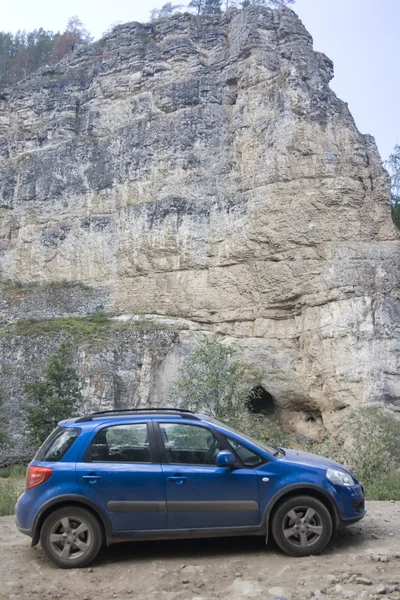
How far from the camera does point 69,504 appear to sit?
230 inches

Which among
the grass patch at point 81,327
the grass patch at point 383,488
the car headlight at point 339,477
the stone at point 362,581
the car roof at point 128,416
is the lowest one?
the grass patch at point 383,488

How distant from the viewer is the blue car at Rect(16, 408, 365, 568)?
5793 mm

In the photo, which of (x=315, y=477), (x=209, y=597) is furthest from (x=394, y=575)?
(x=209, y=597)

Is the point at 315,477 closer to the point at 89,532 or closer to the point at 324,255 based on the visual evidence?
the point at 89,532

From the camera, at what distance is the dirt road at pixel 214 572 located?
5.01 metres

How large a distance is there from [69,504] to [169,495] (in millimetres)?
1036

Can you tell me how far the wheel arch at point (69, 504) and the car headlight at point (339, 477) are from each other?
7.80 feet

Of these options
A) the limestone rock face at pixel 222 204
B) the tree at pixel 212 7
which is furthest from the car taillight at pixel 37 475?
the tree at pixel 212 7

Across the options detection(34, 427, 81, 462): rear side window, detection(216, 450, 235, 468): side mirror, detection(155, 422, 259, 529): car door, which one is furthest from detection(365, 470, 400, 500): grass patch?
detection(34, 427, 81, 462): rear side window

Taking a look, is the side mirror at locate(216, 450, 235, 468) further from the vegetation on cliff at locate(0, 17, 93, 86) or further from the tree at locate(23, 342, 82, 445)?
the vegetation on cliff at locate(0, 17, 93, 86)

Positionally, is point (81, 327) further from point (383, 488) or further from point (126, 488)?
point (126, 488)

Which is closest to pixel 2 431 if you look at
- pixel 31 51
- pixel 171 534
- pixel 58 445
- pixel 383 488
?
pixel 383 488

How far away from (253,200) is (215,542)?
18291 mm

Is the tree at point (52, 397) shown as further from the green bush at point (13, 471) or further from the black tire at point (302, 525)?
the black tire at point (302, 525)
